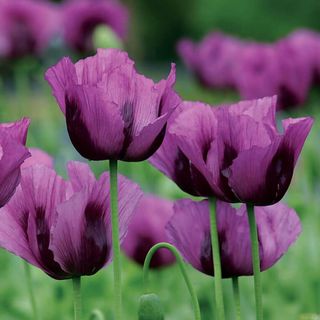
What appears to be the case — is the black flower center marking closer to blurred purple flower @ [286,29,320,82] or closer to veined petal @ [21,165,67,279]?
veined petal @ [21,165,67,279]

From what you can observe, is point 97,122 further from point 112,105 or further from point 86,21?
point 86,21

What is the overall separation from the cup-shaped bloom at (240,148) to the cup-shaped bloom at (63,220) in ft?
0.22

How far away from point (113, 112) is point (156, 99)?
1.8 inches

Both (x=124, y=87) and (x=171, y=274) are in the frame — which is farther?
(x=171, y=274)

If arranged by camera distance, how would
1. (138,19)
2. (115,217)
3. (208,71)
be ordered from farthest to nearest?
(138,19), (208,71), (115,217)

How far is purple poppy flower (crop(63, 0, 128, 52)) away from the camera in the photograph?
306 centimetres

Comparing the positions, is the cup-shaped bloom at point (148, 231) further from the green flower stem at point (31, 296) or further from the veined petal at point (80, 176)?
the veined petal at point (80, 176)

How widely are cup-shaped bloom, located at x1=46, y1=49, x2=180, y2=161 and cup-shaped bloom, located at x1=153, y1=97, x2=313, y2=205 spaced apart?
0.10 feet

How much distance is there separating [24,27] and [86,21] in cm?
18

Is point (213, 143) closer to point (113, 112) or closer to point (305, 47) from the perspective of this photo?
point (113, 112)

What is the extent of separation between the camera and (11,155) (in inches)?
35.4

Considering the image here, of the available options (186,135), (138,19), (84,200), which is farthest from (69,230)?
(138,19)

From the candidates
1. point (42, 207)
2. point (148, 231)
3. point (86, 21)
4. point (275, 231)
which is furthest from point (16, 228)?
point (86, 21)

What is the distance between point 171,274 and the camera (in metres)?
2.46
